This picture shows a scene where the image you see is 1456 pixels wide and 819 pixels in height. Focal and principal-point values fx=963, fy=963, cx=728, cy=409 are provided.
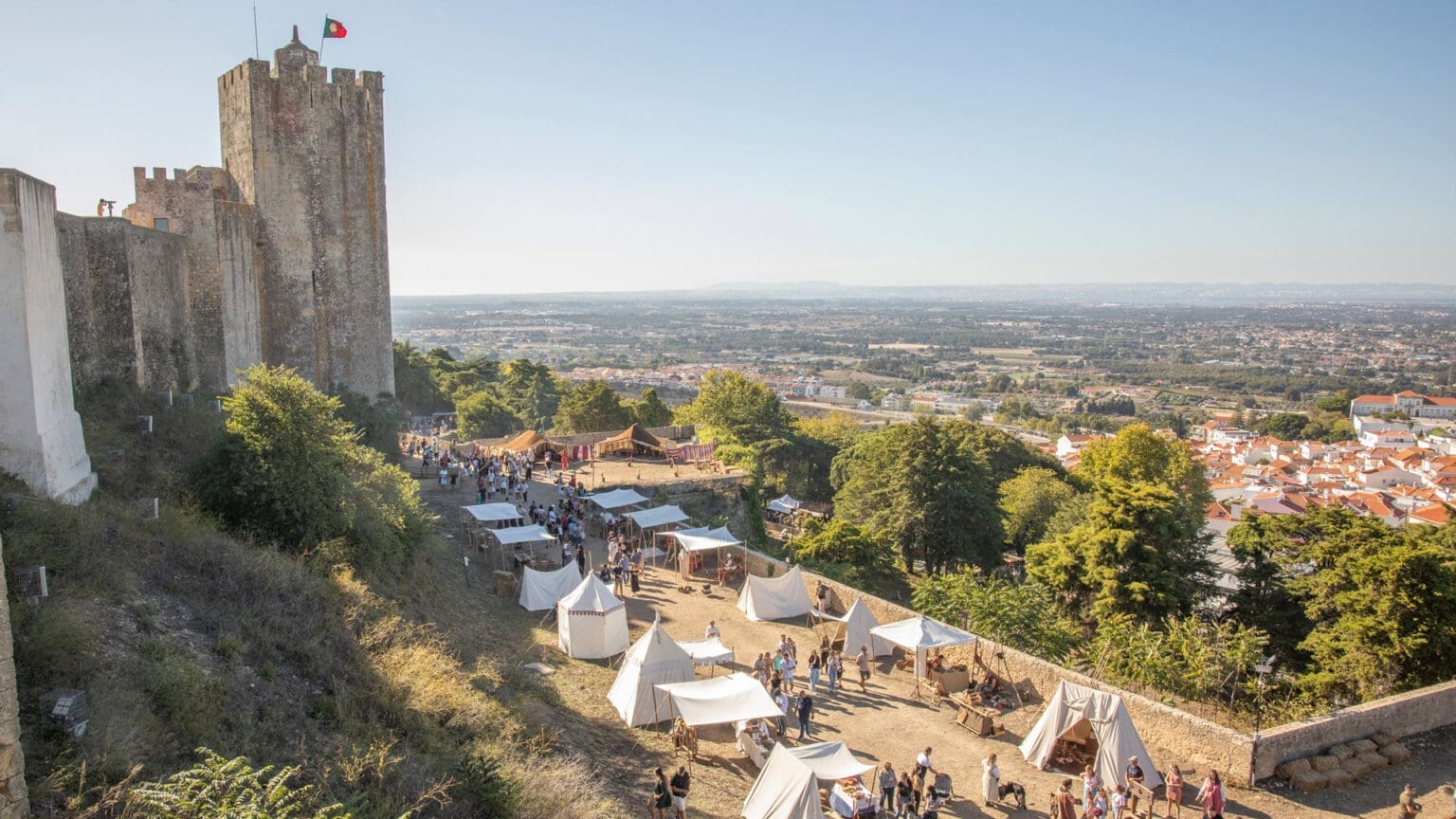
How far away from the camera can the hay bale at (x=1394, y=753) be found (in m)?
11.9

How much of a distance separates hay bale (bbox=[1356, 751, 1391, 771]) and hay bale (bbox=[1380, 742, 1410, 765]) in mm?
90

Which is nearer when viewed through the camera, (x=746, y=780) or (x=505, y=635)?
(x=746, y=780)

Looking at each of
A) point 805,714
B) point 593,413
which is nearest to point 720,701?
point 805,714

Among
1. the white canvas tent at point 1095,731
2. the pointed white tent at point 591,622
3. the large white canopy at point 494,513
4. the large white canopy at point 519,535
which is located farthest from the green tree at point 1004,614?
the large white canopy at point 494,513

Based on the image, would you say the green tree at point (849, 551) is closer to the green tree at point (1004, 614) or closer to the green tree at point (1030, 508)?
the green tree at point (1004, 614)

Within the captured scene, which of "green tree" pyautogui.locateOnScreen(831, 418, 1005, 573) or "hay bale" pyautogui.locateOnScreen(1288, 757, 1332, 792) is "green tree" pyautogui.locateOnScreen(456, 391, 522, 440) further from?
"hay bale" pyautogui.locateOnScreen(1288, 757, 1332, 792)

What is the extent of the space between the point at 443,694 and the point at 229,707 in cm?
230

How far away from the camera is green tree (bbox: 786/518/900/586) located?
77.9ft

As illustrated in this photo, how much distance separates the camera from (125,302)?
48.2ft

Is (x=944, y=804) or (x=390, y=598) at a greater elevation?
(x=390, y=598)

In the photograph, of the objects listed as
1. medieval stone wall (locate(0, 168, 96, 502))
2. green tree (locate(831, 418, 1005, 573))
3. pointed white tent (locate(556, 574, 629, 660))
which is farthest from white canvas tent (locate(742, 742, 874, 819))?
green tree (locate(831, 418, 1005, 573))

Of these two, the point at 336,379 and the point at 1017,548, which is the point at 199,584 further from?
the point at 1017,548

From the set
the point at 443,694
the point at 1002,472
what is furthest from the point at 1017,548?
the point at 443,694

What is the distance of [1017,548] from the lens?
3762 centimetres
